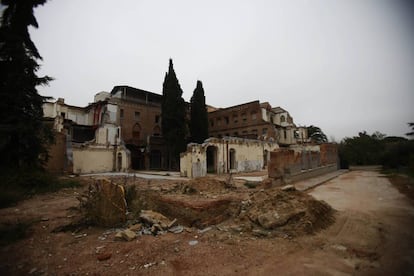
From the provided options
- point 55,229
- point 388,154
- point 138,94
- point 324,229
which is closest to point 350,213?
point 324,229

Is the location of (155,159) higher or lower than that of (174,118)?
lower

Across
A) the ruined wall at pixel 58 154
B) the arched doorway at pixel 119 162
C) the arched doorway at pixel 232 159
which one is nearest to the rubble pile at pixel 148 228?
the arched doorway at pixel 232 159

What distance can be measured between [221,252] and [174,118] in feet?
76.8

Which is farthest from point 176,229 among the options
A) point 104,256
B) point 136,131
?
point 136,131

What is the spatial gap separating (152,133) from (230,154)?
18.5 meters

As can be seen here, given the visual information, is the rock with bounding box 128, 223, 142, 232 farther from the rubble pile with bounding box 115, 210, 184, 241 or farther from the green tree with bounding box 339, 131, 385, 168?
the green tree with bounding box 339, 131, 385, 168

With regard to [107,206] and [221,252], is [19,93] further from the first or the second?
[221,252]

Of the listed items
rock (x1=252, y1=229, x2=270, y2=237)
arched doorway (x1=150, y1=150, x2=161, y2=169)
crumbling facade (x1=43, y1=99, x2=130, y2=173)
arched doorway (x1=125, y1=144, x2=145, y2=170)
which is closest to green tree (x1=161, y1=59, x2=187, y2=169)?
arched doorway (x1=150, y1=150, x2=161, y2=169)

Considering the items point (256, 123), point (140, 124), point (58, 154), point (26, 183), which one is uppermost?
point (256, 123)

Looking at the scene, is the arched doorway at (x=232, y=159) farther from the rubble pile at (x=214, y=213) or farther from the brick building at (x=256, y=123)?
the rubble pile at (x=214, y=213)

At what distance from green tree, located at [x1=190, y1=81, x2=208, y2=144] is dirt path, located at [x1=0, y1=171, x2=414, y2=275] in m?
23.7

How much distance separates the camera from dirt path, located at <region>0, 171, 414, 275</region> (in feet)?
11.0

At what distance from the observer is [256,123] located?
3406 cm

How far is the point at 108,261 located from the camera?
368cm
